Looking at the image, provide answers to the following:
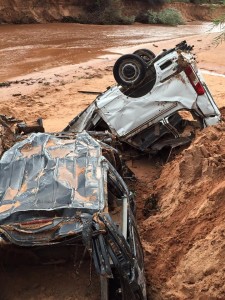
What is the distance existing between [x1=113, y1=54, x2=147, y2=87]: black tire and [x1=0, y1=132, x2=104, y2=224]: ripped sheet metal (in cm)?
263

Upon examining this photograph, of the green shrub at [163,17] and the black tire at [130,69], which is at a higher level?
the black tire at [130,69]

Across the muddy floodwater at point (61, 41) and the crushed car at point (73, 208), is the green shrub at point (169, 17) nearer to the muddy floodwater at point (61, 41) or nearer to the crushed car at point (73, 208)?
the muddy floodwater at point (61, 41)

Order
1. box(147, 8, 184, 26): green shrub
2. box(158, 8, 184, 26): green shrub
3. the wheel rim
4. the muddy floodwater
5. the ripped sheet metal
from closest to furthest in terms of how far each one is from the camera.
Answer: the ripped sheet metal
the wheel rim
the muddy floodwater
box(147, 8, 184, 26): green shrub
box(158, 8, 184, 26): green shrub

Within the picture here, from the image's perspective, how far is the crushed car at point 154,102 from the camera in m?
7.98

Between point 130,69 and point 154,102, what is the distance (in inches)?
28.9

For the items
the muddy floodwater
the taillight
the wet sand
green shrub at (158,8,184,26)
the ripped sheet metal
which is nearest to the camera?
the ripped sheet metal

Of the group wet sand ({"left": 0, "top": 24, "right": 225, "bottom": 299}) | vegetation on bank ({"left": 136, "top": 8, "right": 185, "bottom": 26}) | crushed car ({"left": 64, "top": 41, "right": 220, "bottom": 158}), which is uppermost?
crushed car ({"left": 64, "top": 41, "right": 220, "bottom": 158})

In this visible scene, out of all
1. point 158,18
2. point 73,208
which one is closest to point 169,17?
point 158,18

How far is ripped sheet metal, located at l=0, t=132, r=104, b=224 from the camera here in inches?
173

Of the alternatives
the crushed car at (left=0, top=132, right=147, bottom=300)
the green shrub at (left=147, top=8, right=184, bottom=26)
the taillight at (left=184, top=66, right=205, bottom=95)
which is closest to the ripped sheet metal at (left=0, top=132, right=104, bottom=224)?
the crushed car at (left=0, top=132, right=147, bottom=300)

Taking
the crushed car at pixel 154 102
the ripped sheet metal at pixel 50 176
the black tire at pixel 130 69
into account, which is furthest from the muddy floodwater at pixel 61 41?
the ripped sheet metal at pixel 50 176

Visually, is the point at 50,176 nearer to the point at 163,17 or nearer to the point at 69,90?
the point at 69,90

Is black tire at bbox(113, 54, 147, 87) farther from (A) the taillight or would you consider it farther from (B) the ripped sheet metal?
(B) the ripped sheet metal

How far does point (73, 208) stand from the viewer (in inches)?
169
